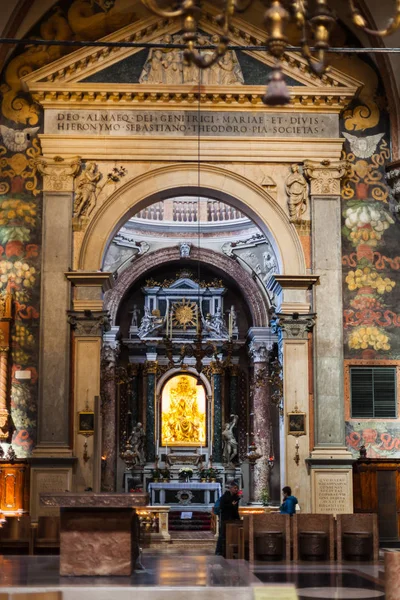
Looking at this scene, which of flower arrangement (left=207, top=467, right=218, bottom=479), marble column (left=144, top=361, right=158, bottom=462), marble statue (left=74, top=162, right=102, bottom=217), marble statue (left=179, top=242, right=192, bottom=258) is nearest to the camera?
marble statue (left=74, top=162, right=102, bottom=217)

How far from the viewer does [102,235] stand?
17.6 metres

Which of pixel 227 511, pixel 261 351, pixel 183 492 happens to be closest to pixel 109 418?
pixel 183 492

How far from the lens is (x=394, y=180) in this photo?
58.6 feet

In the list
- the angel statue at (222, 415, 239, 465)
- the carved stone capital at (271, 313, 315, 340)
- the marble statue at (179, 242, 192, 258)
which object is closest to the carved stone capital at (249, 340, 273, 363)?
the angel statue at (222, 415, 239, 465)

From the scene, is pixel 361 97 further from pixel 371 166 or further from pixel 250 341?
pixel 250 341

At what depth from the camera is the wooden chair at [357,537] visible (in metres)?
13.3

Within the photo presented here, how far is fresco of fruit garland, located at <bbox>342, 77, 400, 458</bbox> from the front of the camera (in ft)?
57.2

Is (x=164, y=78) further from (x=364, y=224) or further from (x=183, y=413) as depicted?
(x=183, y=413)

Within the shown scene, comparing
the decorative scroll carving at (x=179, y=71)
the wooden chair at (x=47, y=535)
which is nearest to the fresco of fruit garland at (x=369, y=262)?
the decorative scroll carving at (x=179, y=71)

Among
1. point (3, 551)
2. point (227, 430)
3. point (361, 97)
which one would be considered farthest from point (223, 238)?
point (3, 551)

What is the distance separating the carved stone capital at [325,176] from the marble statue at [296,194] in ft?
0.44

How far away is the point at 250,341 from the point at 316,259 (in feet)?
34.3

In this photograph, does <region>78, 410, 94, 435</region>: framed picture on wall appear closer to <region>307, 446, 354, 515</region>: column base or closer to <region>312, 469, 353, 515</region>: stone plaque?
<region>307, 446, 354, 515</region>: column base

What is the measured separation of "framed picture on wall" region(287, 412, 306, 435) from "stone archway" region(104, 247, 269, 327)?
10.5 m
